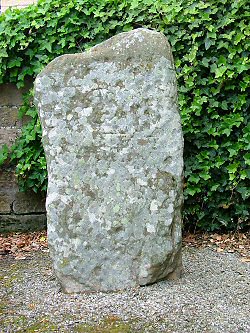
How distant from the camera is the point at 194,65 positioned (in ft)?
15.9

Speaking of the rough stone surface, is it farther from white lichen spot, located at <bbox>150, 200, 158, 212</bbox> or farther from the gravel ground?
white lichen spot, located at <bbox>150, 200, 158, 212</bbox>

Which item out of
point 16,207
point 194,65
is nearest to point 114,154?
point 194,65

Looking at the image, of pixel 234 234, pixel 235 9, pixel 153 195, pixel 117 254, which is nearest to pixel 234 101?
pixel 235 9

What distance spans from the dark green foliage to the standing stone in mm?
1274

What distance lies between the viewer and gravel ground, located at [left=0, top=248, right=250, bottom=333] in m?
3.23

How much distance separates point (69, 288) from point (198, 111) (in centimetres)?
199

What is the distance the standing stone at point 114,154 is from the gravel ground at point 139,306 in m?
0.23

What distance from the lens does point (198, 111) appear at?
4.86m

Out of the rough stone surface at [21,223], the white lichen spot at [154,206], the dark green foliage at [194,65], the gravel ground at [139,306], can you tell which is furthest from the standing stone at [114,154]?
the rough stone surface at [21,223]

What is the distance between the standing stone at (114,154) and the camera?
3645 mm

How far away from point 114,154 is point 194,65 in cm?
159

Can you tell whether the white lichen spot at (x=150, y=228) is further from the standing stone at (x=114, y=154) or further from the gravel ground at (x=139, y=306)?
the gravel ground at (x=139, y=306)

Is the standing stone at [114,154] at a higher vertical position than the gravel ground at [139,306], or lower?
higher

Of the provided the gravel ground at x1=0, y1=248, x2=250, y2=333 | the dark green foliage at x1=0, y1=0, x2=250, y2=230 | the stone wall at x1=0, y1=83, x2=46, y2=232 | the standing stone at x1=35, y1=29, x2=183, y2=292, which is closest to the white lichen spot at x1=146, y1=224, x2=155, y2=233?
the standing stone at x1=35, y1=29, x2=183, y2=292
